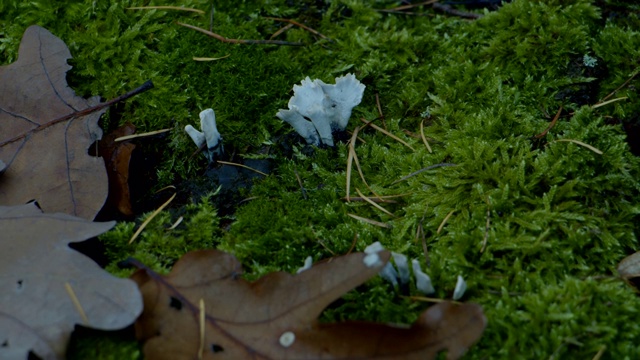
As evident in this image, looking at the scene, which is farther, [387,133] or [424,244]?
[387,133]

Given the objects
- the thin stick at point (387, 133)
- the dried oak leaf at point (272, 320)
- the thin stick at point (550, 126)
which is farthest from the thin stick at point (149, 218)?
the thin stick at point (550, 126)

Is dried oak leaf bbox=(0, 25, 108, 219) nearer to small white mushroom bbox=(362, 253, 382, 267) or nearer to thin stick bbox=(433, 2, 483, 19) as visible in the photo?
small white mushroom bbox=(362, 253, 382, 267)

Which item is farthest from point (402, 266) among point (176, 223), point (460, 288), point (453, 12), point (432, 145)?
point (453, 12)

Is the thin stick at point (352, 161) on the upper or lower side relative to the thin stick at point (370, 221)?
upper

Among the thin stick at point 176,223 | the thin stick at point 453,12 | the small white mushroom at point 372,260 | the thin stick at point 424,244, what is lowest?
the thin stick at point 176,223

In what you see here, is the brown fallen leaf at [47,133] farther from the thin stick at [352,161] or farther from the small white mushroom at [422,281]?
the small white mushroom at [422,281]

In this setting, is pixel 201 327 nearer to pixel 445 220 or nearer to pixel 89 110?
pixel 445 220
